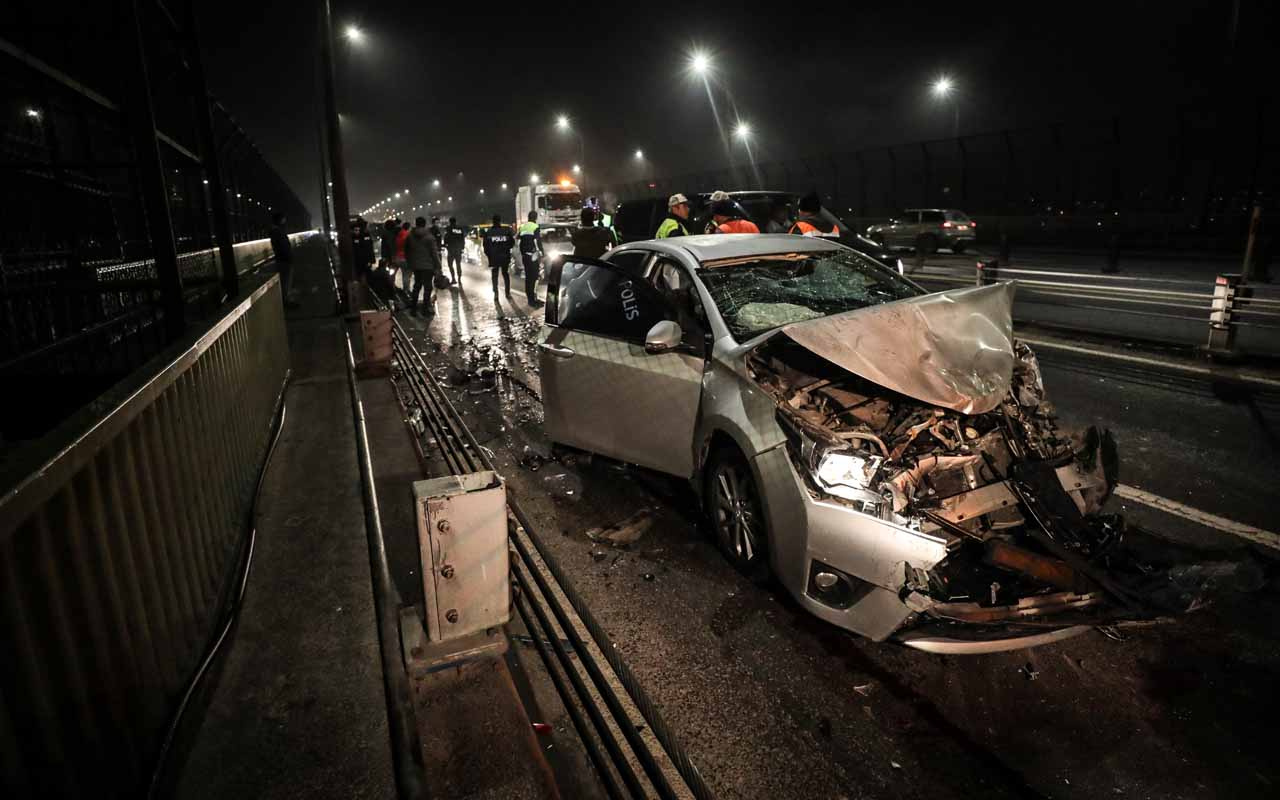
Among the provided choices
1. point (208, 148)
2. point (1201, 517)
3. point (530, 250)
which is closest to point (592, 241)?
point (530, 250)

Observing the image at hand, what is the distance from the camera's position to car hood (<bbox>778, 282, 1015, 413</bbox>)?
140 inches

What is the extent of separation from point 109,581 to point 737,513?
2774 millimetres

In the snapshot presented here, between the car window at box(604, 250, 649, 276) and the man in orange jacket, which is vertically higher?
the man in orange jacket

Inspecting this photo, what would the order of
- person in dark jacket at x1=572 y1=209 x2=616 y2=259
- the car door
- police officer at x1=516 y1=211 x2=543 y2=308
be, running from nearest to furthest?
the car door < person in dark jacket at x1=572 y1=209 x2=616 y2=259 < police officer at x1=516 y1=211 x2=543 y2=308

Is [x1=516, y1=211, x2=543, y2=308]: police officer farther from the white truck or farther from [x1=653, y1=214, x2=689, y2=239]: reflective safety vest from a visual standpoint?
the white truck

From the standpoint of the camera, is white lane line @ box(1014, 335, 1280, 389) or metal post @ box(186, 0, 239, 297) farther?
white lane line @ box(1014, 335, 1280, 389)

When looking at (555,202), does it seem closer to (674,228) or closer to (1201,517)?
(674,228)

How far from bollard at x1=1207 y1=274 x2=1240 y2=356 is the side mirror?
754cm

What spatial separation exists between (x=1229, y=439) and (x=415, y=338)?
1099 centimetres

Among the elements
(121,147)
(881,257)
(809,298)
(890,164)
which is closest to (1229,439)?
(809,298)

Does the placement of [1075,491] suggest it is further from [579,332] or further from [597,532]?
[579,332]

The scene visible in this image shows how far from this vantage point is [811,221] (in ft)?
34.6

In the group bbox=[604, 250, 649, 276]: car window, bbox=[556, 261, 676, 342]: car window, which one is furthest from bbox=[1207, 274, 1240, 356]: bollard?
bbox=[556, 261, 676, 342]: car window

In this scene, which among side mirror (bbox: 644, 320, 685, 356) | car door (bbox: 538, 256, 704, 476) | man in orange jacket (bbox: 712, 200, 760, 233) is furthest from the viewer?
man in orange jacket (bbox: 712, 200, 760, 233)
